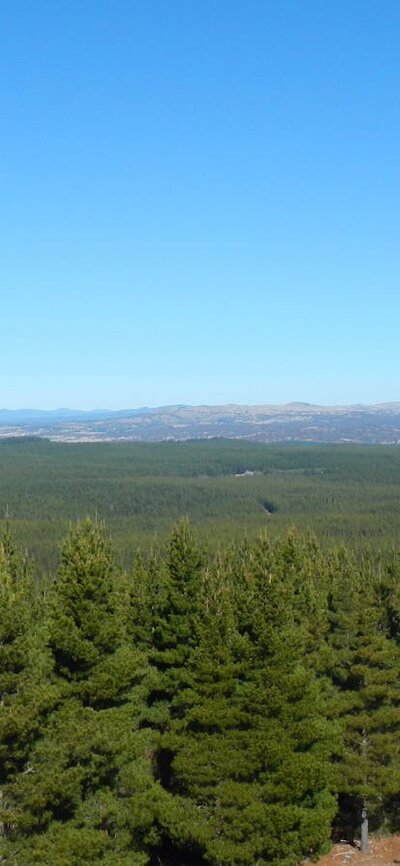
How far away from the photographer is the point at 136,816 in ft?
91.0

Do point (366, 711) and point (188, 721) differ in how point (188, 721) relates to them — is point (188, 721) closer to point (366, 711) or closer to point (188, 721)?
point (188, 721)

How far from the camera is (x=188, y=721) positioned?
3012 centimetres

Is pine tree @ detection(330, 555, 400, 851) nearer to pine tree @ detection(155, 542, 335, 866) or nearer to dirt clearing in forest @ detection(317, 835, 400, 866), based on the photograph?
dirt clearing in forest @ detection(317, 835, 400, 866)

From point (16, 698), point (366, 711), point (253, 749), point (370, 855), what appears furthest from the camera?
point (370, 855)

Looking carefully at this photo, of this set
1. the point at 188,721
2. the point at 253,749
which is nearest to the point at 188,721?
the point at 188,721

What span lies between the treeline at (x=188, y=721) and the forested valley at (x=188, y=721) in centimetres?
7

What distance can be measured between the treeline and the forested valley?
66 millimetres

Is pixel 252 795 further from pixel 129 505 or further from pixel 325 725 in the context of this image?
pixel 129 505

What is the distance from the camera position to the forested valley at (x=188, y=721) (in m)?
24.5

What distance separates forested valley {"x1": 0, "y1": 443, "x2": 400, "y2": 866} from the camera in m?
24.5

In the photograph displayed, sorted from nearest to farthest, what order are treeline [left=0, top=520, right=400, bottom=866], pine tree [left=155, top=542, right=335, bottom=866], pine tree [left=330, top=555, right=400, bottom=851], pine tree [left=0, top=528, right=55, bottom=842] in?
pine tree [left=0, top=528, right=55, bottom=842] → treeline [left=0, top=520, right=400, bottom=866] → pine tree [left=155, top=542, right=335, bottom=866] → pine tree [left=330, top=555, right=400, bottom=851]

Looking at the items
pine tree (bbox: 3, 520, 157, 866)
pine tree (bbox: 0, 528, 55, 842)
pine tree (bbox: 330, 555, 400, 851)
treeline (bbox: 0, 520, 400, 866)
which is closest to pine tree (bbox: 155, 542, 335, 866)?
treeline (bbox: 0, 520, 400, 866)

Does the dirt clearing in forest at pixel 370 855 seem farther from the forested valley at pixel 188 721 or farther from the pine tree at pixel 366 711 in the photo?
the forested valley at pixel 188 721

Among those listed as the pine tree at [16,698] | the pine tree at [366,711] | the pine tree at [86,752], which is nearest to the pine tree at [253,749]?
the pine tree at [86,752]
